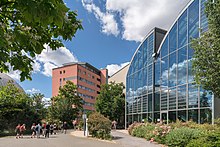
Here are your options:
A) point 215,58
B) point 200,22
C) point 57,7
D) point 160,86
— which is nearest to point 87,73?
point 160,86

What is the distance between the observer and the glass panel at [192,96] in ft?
71.5

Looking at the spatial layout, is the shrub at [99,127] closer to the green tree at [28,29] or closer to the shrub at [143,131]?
the shrub at [143,131]

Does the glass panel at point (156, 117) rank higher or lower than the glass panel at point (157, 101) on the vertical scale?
lower

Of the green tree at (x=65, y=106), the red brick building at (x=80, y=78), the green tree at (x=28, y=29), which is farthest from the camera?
the red brick building at (x=80, y=78)

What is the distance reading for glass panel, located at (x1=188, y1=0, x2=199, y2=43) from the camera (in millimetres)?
22688

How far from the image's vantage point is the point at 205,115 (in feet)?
67.6

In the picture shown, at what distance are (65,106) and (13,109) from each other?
636 inches

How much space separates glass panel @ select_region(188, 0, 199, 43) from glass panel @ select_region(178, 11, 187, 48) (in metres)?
0.82

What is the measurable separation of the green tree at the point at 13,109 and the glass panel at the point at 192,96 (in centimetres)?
2153

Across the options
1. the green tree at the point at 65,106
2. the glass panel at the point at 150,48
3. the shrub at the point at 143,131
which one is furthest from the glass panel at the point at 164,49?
the green tree at the point at 65,106

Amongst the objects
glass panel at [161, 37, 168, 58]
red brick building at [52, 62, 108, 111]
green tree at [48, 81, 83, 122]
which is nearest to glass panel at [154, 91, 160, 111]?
glass panel at [161, 37, 168, 58]

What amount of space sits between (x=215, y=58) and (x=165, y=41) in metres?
15.8

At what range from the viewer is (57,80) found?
97188 millimetres

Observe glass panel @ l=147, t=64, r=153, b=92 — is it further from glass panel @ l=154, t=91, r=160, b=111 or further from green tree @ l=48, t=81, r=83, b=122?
green tree @ l=48, t=81, r=83, b=122
